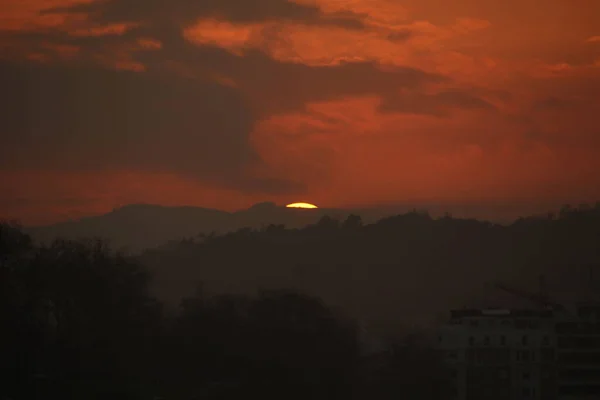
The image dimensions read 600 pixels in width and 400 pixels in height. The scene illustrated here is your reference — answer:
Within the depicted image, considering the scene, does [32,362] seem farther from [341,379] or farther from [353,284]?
[353,284]

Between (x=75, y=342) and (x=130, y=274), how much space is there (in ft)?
37.0

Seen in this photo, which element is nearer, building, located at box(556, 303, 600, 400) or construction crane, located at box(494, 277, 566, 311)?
building, located at box(556, 303, 600, 400)

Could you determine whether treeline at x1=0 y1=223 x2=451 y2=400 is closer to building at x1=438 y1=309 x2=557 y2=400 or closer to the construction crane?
building at x1=438 y1=309 x2=557 y2=400

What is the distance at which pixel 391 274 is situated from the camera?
192875 mm

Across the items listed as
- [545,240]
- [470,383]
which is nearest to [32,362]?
[470,383]

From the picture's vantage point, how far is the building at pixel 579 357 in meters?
84.1

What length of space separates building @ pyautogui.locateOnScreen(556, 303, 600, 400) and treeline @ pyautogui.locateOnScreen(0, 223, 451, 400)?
36.5ft

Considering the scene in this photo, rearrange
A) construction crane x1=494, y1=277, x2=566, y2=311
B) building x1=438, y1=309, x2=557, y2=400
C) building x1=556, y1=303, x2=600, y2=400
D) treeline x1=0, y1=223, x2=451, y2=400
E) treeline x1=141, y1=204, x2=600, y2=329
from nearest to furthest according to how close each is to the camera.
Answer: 1. treeline x1=0, y1=223, x2=451, y2=400
2. building x1=438, y1=309, x2=557, y2=400
3. building x1=556, y1=303, x2=600, y2=400
4. construction crane x1=494, y1=277, x2=566, y2=311
5. treeline x1=141, y1=204, x2=600, y2=329

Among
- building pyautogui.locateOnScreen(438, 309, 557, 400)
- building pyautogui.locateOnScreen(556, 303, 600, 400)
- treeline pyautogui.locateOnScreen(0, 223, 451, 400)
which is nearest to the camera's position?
treeline pyautogui.locateOnScreen(0, 223, 451, 400)

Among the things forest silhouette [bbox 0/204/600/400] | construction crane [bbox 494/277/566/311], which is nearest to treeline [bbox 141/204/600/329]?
A: construction crane [bbox 494/277/566/311]

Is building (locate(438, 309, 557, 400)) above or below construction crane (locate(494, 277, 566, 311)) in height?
below

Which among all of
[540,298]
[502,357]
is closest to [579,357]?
[502,357]

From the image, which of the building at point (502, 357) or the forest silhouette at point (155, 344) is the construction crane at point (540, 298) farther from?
the forest silhouette at point (155, 344)

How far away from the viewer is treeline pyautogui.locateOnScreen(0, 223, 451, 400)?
53219 millimetres
